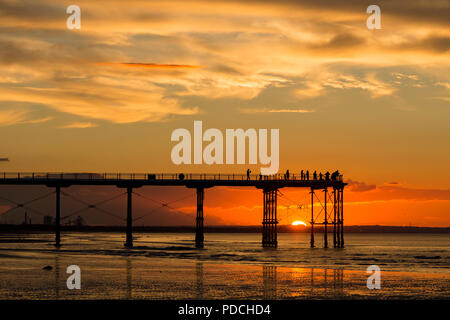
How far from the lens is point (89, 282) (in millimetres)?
41688

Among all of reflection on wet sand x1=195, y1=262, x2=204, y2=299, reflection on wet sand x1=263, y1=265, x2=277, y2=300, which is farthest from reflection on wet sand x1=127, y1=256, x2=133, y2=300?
reflection on wet sand x1=263, y1=265, x2=277, y2=300

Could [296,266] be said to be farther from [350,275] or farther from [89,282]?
[89,282]

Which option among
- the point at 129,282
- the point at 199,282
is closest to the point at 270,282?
the point at 199,282

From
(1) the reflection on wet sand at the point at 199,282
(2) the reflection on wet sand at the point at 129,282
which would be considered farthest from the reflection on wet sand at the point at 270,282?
(2) the reflection on wet sand at the point at 129,282

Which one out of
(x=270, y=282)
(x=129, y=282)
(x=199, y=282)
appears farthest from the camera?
(x=270, y=282)

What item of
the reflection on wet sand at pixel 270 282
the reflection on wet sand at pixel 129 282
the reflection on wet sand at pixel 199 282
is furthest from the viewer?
the reflection on wet sand at pixel 199 282

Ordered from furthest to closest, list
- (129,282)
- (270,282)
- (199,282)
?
(270,282), (199,282), (129,282)

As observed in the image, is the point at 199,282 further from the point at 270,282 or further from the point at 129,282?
the point at 270,282

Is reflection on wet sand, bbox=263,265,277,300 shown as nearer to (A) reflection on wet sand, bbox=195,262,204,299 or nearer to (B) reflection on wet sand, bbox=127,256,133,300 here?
(A) reflection on wet sand, bbox=195,262,204,299

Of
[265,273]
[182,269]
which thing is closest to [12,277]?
[182,269]

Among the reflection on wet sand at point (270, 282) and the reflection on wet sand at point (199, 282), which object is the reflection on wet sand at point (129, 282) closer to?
the reflection on wet sand at point (199, 282)

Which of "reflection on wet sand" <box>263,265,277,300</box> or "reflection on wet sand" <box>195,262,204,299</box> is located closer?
"reflection on wet sand" <box>263,265,277,300</box>
